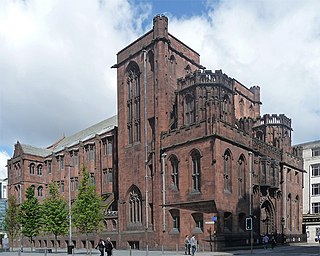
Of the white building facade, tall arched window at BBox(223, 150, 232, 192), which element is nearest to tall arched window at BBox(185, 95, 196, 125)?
tall arched window at BBox(223, 150, 232, 192)

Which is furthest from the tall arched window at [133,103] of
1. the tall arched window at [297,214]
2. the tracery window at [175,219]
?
the tall arched window at [297,214]

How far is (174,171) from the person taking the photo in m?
45.1

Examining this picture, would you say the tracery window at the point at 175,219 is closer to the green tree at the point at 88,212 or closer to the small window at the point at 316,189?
the green tree at the point at 88,212

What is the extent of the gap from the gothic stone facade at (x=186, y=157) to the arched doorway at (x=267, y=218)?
112 mm

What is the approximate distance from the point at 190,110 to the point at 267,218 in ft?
52.2

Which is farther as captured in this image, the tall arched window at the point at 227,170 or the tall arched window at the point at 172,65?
the tall arched window at the point at 172,65

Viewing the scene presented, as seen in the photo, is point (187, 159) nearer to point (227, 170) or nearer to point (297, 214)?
point (227, 170)

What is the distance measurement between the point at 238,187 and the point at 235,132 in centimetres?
541

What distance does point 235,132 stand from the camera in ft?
144

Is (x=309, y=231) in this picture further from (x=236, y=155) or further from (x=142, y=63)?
(x=142, y=63)

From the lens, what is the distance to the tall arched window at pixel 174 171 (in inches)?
1756

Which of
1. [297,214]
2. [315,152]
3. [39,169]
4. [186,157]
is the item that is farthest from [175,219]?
[315,152]

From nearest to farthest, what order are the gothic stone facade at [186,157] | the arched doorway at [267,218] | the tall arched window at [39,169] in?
the gothic stone facade at [186,157] → the arched doorway at [267,218] → the tall arched window at [39,169]

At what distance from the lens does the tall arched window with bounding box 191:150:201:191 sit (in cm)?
4214
